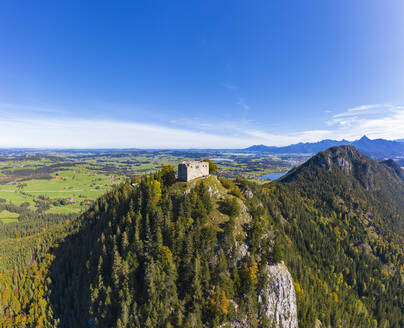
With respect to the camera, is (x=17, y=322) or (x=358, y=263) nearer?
(x=17, y=322)

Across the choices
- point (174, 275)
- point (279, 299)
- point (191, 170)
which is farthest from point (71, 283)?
point (279, 299)

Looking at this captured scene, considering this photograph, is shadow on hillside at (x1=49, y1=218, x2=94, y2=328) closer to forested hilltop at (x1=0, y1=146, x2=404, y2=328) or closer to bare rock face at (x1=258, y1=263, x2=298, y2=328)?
forested hilltop at (x1=0, y1=146, x2=404, y2=328)

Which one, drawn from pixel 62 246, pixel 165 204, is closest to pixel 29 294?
pixel 62 246

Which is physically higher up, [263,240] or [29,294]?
[263,240]

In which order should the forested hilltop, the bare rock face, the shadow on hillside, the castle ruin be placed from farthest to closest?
the castle ruin, the shadow on hillside, the bare rock face, the forested hilltop

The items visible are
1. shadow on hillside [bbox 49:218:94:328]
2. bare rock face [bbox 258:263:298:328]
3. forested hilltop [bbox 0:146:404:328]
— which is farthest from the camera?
shadow on hillside [bbox 49:218:94:328]

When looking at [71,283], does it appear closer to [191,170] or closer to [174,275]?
[174,275]

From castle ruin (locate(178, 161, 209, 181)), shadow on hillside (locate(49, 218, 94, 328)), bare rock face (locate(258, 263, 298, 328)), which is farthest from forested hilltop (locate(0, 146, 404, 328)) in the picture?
castle ruin (locate(178, 161, 209, 181))

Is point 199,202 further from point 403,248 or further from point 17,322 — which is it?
point 403,248
